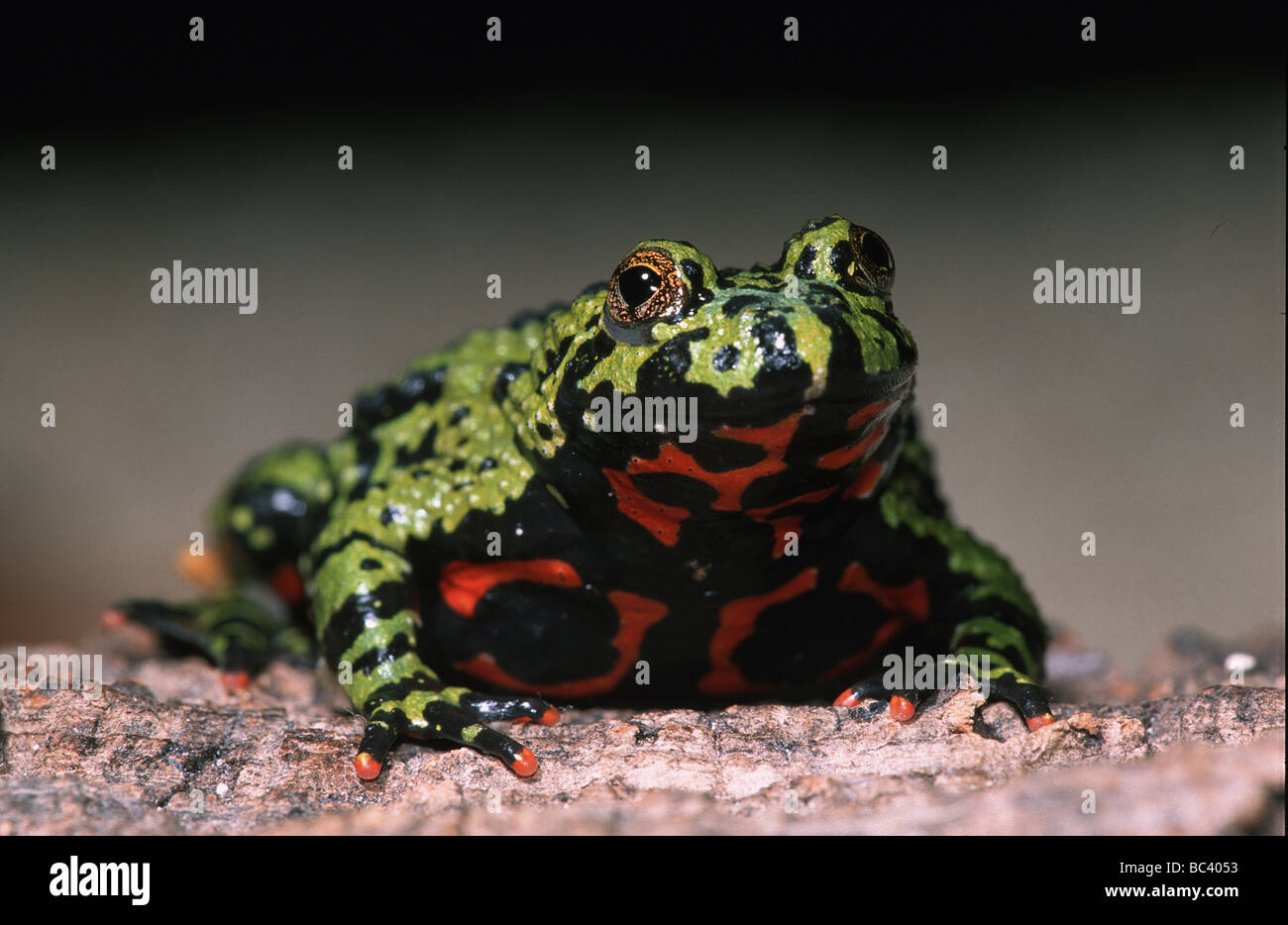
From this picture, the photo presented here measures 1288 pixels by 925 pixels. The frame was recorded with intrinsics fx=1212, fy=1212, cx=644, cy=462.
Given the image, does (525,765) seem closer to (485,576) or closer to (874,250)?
(485,576)

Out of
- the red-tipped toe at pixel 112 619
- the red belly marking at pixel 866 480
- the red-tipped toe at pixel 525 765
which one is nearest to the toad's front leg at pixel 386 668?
the red-tipped toe at pixel 525 765

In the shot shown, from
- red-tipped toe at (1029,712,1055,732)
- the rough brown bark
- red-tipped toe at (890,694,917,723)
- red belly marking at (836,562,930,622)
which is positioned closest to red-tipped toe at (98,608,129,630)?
the rough brown bark

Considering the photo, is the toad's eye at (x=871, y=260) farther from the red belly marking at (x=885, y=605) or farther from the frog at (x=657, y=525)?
the red belly marking at (x=885, y=605)

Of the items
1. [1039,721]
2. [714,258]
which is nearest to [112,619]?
[1039,721]

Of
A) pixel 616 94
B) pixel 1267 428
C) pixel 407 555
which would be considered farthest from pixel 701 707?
pixel 616 94

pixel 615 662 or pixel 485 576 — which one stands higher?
pixel 485 576

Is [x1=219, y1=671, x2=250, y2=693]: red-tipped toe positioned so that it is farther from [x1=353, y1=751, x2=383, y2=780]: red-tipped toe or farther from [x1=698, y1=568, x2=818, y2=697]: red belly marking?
[x1=698, y1=568, x2=818, y2=697]: red belly marking

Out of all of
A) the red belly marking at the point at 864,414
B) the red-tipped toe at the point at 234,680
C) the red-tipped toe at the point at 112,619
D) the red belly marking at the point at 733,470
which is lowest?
the red-tipped toe at the point at 234,680
